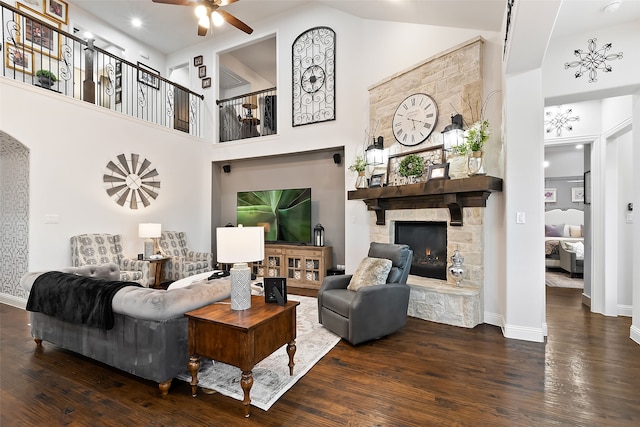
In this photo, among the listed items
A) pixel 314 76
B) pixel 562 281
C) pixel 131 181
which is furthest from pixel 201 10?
pixel 562 281

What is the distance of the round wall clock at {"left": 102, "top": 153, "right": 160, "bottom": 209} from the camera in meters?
5.04

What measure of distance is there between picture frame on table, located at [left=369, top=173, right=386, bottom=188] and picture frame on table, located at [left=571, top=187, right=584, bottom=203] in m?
7.53

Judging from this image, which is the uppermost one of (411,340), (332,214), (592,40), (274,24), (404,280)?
(274,24)

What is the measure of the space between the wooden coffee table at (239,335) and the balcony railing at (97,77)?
193 inches

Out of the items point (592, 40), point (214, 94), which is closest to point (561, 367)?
point (592, 40)

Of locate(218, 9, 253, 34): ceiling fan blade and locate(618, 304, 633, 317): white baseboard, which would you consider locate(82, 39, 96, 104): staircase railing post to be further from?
locate(618, 304, 633, 317): white baseboard

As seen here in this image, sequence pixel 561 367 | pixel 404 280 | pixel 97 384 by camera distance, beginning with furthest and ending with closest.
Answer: pixel 404 280
pixel 561 367
pixel 97 384

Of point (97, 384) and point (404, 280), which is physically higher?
point (404, 280)

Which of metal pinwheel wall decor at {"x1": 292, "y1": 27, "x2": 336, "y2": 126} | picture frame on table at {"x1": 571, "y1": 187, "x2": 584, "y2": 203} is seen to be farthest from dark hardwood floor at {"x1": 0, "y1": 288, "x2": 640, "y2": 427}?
picture frame on table at {"x1": 571, "y1": 187, "x2": 584, "y2": 203}

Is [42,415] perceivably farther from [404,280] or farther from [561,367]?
[561,367]

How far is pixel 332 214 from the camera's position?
572 cm

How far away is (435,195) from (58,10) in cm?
736

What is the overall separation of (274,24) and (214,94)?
1970 mm

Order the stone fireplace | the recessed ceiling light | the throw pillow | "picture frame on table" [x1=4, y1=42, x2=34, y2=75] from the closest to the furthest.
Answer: the recessed ceiling light
the throw pillow
the stone fireplace
"picture frame on table" [x1=4, y1=42, x2=34, y2=75]
